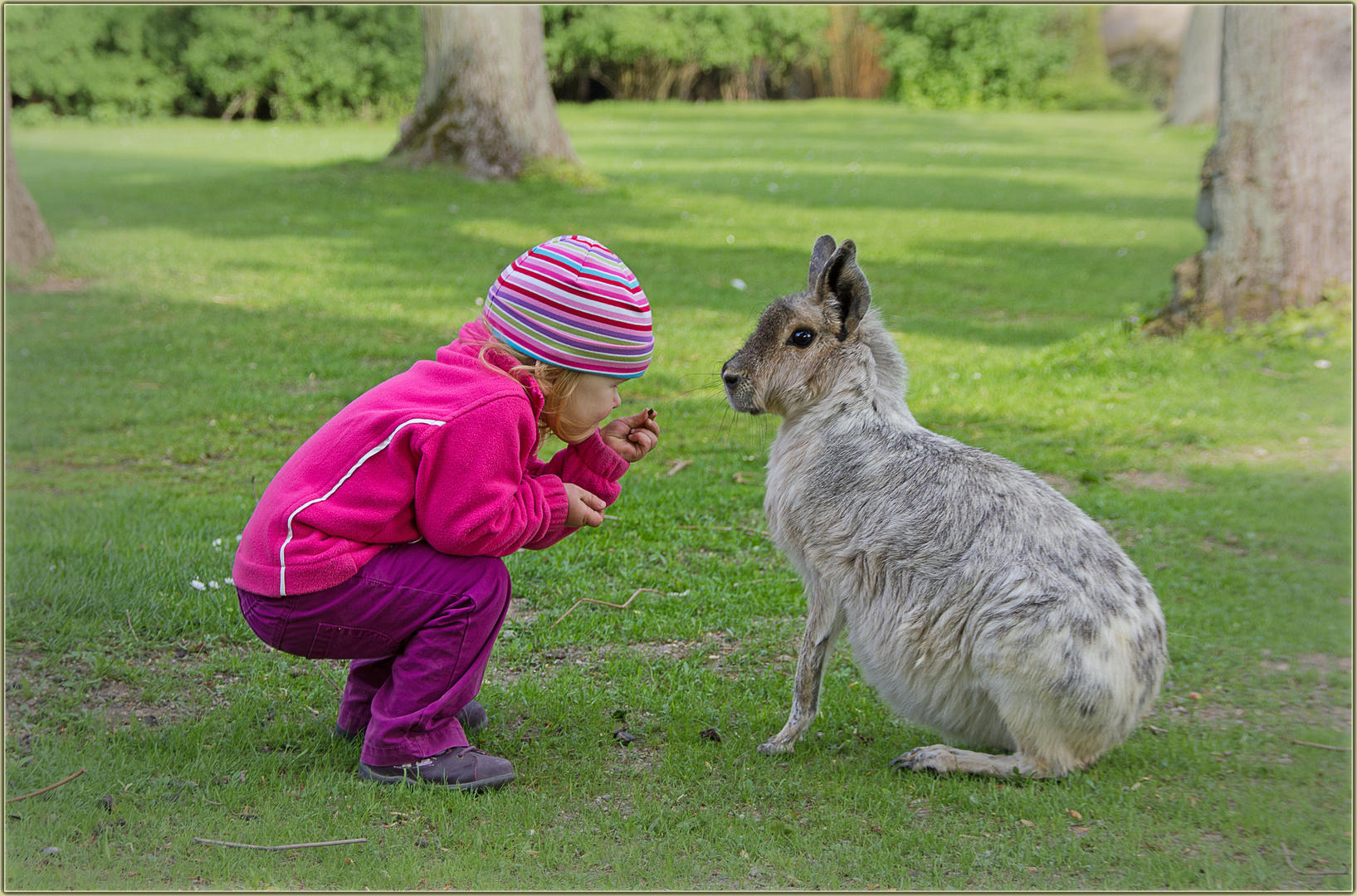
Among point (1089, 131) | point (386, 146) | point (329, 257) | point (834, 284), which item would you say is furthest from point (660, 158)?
point (834, 284)

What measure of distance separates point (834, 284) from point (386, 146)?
69.5ft

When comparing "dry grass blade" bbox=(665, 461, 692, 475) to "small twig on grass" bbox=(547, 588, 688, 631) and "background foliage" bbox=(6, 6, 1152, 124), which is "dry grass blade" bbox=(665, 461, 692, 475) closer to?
"small twig on grass" bbox=(547, 588, 688, 631)

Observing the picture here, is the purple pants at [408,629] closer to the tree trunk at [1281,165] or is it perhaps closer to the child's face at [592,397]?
the child's face at [592,397]

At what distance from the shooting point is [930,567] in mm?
3680

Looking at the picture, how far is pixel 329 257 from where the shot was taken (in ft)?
41.4

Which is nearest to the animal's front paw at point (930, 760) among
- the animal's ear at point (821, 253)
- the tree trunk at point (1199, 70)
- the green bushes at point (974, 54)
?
the animal's ear at point (821, 253)

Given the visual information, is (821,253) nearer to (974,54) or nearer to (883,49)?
(974,54)

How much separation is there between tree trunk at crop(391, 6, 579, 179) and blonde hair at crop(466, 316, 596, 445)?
538 inches

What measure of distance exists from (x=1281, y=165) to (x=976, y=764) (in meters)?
7.99

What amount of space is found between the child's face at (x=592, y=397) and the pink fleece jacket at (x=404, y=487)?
7.5 inches

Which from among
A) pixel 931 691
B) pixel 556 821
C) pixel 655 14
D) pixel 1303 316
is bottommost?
pixel 556 821

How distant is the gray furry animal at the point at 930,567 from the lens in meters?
3.54

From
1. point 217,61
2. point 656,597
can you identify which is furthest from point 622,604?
point 217,61

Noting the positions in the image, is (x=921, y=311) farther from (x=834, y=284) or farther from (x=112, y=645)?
(x=112, y=645)
